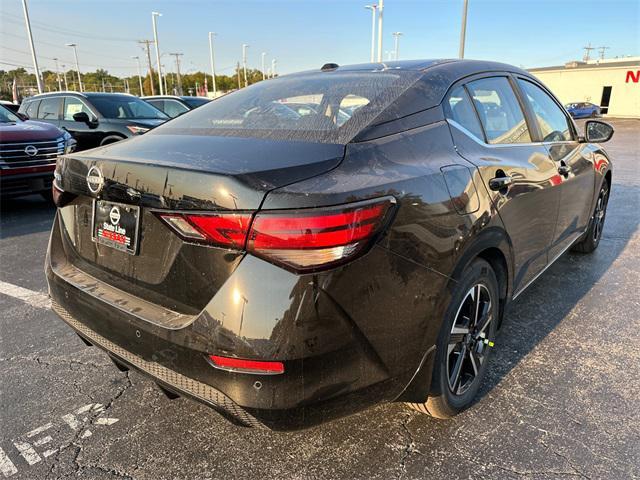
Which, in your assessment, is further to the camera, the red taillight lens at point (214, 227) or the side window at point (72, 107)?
the side window at point (72, 107)

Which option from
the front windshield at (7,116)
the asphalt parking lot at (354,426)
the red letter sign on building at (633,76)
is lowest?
the asphalt parking lot at (354,426)

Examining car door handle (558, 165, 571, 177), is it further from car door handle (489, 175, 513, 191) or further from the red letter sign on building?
the red letter sign on building

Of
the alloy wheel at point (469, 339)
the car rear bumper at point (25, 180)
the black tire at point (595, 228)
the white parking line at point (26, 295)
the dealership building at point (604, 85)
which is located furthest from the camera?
the dealership building at point (604, 85)

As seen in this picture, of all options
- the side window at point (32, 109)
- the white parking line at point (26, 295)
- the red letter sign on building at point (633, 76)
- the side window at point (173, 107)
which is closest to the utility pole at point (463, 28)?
the side window at point (173, 107)

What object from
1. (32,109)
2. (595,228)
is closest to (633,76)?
(595,228)

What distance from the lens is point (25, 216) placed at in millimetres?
6527

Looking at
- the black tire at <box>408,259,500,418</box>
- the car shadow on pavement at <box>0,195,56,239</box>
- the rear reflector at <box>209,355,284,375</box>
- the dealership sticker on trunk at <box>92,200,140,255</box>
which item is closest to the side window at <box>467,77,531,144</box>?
the black tire at <box>408,259,500,418</box>

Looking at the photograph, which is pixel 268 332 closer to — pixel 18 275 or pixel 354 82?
pixel 354 82

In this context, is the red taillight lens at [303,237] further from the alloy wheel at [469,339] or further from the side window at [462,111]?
the side window at [462,111]

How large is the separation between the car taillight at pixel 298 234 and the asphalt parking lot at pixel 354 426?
1036mm

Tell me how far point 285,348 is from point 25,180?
610 centimetres

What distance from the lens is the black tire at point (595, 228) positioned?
4511mm

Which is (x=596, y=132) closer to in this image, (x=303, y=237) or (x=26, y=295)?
(x=303, y=237)

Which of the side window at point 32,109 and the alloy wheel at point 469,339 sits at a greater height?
the side window at point 32,109
